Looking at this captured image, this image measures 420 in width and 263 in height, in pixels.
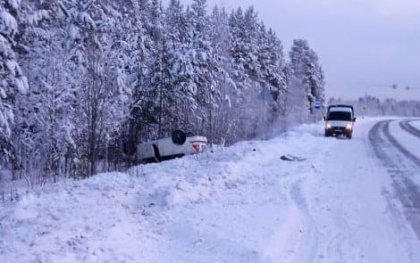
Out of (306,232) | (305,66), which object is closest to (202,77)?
(306,232)

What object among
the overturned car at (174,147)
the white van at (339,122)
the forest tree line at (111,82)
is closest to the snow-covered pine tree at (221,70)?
the forest tree line at (111,82)

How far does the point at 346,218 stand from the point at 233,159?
5447mm

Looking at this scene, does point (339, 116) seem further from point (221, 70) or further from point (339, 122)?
point (221, 70)

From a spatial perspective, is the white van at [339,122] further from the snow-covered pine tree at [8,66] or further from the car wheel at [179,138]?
the snow-covered pine tree at [8,66]

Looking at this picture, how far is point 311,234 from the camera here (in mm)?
9031

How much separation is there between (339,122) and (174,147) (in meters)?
21.6

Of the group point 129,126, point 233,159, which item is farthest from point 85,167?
point 129,126

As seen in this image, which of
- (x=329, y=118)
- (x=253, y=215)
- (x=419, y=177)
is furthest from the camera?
Result: (x=329, y=118)

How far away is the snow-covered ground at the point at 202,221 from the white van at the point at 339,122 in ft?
87.6

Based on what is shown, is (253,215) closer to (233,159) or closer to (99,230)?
(99,230)

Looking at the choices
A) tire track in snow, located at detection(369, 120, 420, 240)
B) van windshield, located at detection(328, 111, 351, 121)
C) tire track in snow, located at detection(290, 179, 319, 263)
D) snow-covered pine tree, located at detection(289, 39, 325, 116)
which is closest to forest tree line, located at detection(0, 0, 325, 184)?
tire track in snow, located at detection(290, 179, 319, 263)

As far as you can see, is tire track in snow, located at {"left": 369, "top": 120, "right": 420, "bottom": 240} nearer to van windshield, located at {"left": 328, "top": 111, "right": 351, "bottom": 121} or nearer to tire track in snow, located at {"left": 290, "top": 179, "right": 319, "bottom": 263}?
tire track in snow, located at {"left": 290, "top": 179, "right": 319, "bottom": 263}

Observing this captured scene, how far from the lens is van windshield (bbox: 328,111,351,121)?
41.2 metres

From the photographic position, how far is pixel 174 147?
21516 mm
